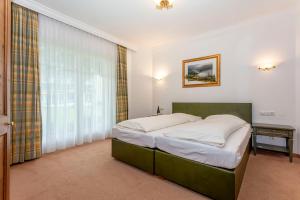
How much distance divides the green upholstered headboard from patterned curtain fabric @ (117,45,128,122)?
56.8 inches

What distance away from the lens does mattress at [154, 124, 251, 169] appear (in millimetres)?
1618

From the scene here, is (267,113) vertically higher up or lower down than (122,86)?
lower down

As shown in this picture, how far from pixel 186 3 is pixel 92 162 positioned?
10.7 ft

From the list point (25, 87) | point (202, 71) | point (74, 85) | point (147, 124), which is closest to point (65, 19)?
point (74, 85)

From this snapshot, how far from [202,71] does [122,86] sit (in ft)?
7.38

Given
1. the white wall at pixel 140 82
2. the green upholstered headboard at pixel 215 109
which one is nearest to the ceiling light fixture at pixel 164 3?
the white wall at pixel 140 82

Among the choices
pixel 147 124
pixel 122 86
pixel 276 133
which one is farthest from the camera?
pixel 122 86

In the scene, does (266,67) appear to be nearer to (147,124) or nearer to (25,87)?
(147,124)

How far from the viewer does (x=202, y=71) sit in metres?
4.06

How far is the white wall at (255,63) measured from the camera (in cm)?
300

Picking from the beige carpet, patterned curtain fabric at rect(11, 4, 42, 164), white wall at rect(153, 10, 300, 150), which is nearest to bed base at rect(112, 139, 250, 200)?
the beige carpet

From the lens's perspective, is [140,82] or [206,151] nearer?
[206,151]

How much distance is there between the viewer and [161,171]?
2.13m

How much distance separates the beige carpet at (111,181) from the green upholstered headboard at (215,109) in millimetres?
977
